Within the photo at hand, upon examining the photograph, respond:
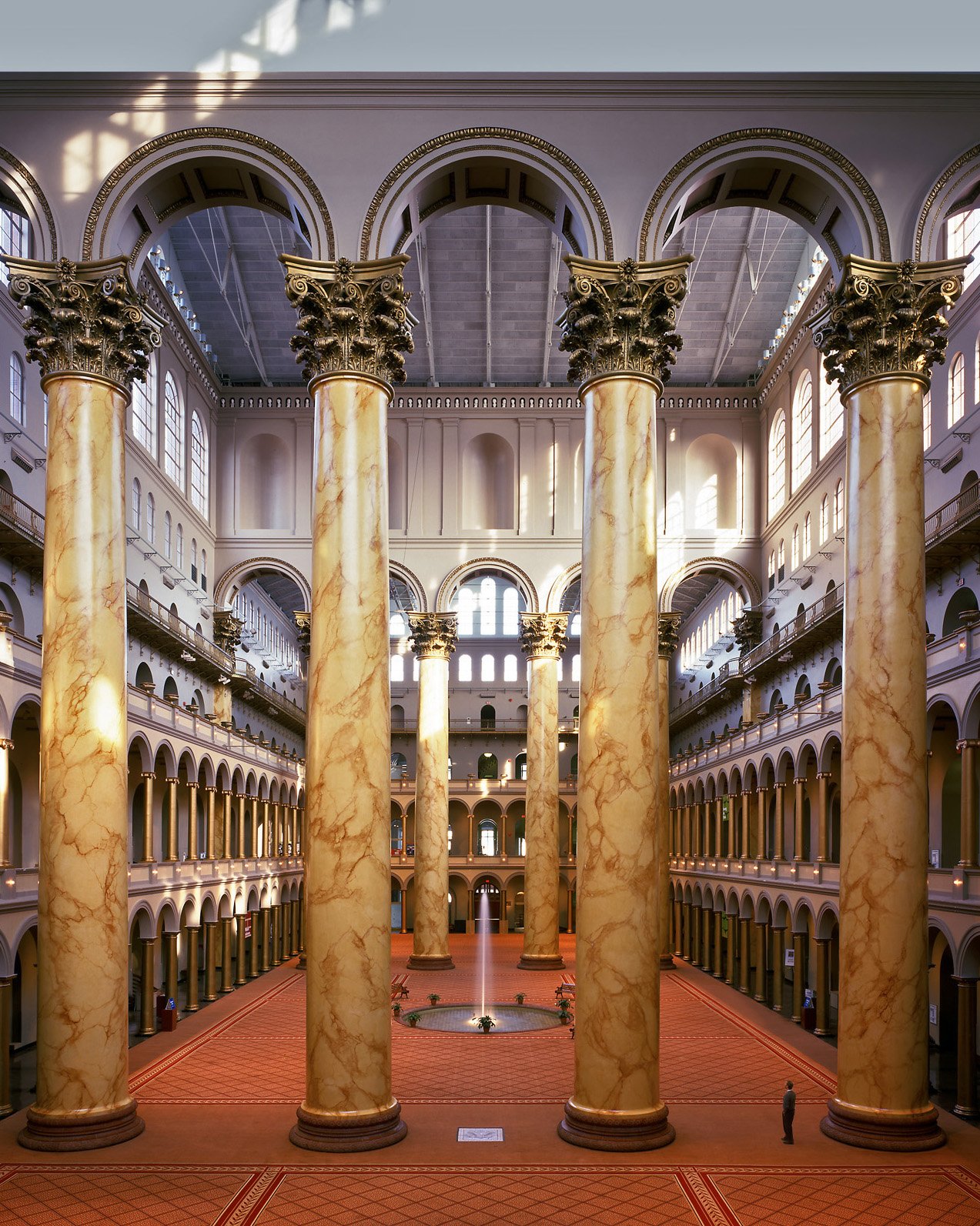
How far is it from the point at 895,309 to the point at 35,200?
9709 mm

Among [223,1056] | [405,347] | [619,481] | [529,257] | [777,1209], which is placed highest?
[529,257]

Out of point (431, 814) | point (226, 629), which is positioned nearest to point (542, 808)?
point (431, 814)

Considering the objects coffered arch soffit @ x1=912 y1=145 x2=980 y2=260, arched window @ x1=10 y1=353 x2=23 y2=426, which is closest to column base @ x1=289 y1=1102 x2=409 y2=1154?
coffered arch soffit @ x1=912 y1=145 x2=980 y2=260

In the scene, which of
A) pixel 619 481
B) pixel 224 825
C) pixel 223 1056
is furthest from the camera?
pixel 224 825

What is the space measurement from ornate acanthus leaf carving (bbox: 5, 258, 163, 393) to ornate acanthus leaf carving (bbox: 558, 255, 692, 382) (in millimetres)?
5037

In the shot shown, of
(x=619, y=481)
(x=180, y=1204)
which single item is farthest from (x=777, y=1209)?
(x=619, y=481)

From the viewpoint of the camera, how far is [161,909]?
28266mm

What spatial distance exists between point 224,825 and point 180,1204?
24587mm

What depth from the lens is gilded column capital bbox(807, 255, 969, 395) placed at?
13.6 m

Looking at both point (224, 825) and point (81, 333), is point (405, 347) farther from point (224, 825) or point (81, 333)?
point (224, 825)

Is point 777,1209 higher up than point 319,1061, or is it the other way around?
point 319,1061

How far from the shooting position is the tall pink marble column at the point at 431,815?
33.3 metres

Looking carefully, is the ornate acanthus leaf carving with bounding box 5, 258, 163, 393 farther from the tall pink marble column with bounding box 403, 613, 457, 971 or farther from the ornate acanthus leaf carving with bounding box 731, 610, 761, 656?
the ornate acanthus leaf carving with bounding box 731, 610, 761, 656

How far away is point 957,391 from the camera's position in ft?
82.8
